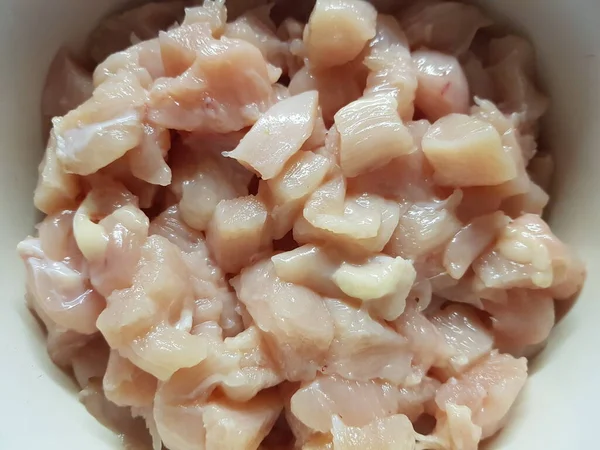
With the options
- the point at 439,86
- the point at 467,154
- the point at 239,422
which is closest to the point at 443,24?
the point at 439,86

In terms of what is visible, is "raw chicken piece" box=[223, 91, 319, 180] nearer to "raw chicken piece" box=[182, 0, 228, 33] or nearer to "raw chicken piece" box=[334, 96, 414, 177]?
"raw chicken piece" box=[334, 96, 414, 177]

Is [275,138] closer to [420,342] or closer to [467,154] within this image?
[467,154]

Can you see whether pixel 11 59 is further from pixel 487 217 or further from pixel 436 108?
pixel 487 217

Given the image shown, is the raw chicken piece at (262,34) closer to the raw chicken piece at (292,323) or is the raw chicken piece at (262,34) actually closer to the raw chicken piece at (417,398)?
the raw chicken piece at (292,323)

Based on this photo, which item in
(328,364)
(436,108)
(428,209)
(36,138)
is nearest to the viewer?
(328,364)

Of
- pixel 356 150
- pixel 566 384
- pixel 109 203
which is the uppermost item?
pixel 356 150

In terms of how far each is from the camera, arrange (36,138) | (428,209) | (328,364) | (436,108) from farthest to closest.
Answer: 1. (36,138)
2. (436,108)
3. (428,209)
4. (328,364)

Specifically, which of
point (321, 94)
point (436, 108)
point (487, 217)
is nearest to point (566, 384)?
point (487, 217)
